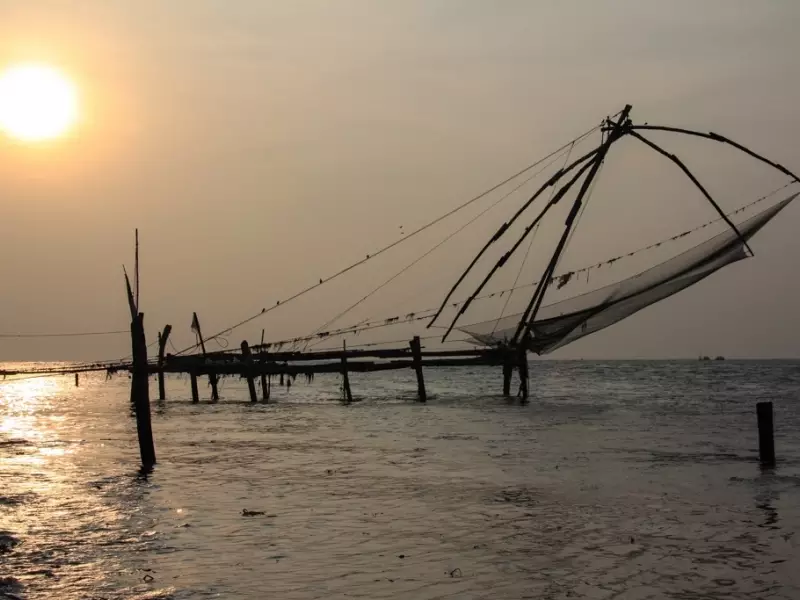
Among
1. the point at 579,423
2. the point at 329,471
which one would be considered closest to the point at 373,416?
the point at 579,423

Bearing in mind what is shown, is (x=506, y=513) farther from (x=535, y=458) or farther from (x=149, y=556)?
(x=535, y=458)

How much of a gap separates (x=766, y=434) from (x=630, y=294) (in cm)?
615

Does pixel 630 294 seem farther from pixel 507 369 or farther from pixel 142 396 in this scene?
pixel 507 369

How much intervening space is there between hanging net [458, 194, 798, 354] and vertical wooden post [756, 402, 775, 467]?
13.5 feet

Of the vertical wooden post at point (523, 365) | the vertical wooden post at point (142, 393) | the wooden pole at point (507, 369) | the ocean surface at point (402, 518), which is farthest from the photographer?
the wooden pole at point (507, 369)

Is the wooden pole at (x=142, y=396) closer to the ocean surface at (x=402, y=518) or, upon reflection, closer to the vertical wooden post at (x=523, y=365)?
the ocean surface at (x=402, y=518)

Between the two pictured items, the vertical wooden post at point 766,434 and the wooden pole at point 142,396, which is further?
the wooden pole at point 142,396

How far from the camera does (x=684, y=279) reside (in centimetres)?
1895

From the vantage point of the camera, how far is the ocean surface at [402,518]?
699 cm

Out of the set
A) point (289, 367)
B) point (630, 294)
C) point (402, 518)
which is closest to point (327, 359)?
point (289, 367)

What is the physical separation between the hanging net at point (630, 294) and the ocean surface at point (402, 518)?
3.36 m

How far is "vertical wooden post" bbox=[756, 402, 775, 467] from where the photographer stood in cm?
1399

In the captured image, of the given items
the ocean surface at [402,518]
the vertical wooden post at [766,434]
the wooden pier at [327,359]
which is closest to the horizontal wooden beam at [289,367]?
the wooden pier at [327,359]

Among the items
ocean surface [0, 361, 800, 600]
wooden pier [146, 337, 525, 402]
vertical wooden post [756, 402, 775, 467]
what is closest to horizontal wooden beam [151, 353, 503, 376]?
wooden pier [146, 337, 525, 402]
